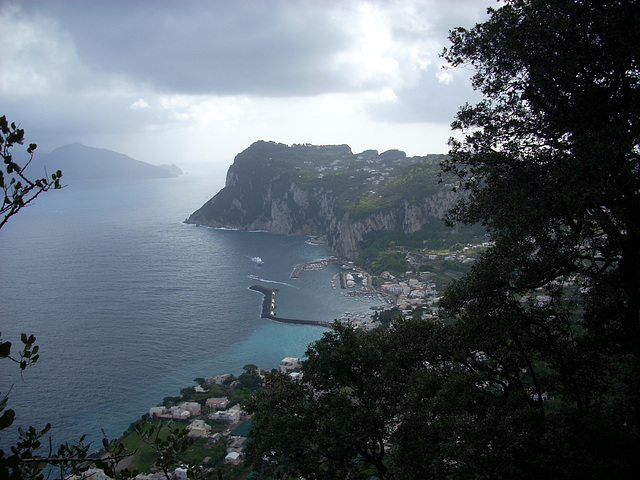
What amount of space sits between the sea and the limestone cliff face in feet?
16.2

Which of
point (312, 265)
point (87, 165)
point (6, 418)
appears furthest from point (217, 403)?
point (87, 165)

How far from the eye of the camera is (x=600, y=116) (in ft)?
17.7

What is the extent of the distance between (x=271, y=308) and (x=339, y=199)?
3632cm

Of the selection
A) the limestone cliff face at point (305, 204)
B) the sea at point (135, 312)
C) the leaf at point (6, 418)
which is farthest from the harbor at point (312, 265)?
the leaf at point (6, 418)

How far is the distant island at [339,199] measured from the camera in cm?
6241

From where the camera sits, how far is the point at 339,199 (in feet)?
242

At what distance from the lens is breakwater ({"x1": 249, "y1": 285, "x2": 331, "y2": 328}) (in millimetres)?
37438

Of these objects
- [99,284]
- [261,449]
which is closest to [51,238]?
[99,284]

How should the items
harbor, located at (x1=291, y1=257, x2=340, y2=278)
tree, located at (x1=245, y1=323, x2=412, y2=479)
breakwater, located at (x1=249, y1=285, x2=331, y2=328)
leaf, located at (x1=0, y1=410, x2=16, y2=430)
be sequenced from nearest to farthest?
leaf, located at (x1=0, y1=410, x2=16, y2=430), tree, located at (x1=245, y1=323, x2=412, y2=479), breakwater, located at (x1=249, y1=285, x2=331, y2=328), harbor, located at (x1=291, y1=257, x2=340, y2=278)

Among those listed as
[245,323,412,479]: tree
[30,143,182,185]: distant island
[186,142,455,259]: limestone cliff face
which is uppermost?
[30,143,182,185]: distant island

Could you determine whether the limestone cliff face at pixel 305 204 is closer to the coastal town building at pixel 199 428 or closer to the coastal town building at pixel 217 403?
the coastal town building at pixel 217 403

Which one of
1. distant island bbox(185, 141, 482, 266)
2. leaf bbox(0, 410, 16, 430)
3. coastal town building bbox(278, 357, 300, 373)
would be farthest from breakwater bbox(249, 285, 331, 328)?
leaf bbox(0, 410, 16, 430)

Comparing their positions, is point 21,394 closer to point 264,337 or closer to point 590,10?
point 264,337

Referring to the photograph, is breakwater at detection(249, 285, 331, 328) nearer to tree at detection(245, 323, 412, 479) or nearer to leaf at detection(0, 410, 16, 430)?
tree at detection(245, 323, 412, 479)
